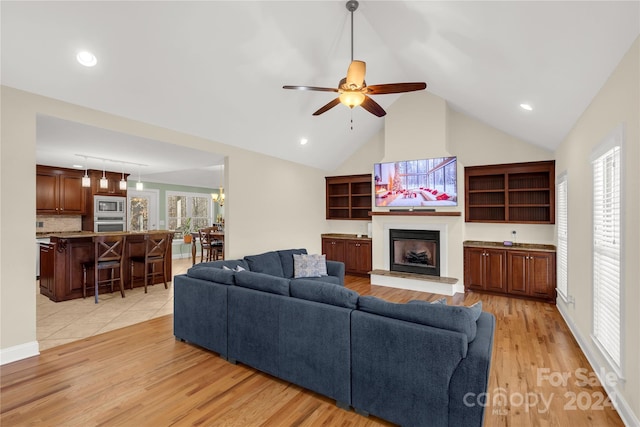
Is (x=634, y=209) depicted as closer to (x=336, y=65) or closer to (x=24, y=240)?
(x=336, y=65)

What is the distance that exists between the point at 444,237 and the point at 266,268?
11.3 feet

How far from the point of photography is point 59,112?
3285 mm


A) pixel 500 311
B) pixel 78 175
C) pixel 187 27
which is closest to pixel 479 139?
pixel 500 311

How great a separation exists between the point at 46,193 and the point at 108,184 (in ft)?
4.04

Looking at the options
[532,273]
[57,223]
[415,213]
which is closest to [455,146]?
[415,213]

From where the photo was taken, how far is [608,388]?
8.07ft

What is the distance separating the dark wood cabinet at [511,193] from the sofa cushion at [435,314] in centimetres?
443

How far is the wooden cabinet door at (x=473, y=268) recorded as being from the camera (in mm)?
5586

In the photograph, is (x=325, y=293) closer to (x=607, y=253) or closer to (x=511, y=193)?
(x=607, y=253)

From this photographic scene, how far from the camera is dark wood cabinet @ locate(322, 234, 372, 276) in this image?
7094 millimetres

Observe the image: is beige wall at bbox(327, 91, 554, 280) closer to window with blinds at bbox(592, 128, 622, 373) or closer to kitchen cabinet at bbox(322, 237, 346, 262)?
kitchen cabinet at bbox(322, 237, 346, 262)

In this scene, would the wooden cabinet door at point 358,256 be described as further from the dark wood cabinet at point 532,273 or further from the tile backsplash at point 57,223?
the tile backsplash at point 57,223

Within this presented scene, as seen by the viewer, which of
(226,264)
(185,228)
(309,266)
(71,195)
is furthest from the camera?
(185,228)

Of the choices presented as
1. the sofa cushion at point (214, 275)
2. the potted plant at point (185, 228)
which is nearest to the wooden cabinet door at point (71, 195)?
the potted plant at point (185, 228)
